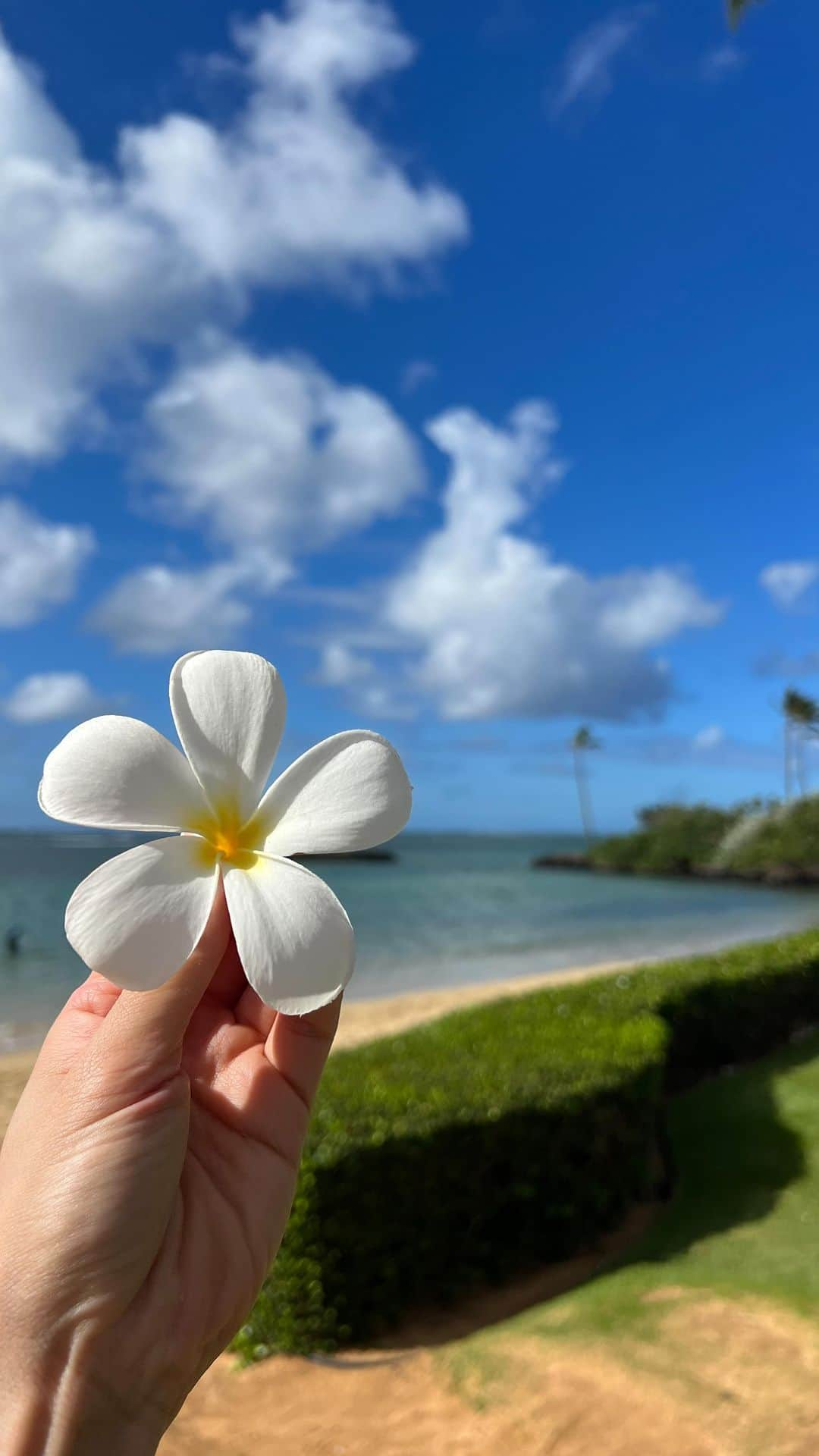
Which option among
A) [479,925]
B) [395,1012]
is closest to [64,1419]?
[395,1012]

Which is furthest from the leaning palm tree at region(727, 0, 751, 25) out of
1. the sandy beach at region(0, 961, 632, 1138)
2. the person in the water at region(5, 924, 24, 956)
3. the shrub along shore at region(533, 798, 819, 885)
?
the shrub along shore at region(533, 798, 819, 885)

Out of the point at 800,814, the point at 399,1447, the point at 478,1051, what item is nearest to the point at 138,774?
the point at 399,1447

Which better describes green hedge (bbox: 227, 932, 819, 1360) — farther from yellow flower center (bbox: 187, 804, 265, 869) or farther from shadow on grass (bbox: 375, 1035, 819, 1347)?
yellow flower center (bbox: 187, 804, 265, 869)

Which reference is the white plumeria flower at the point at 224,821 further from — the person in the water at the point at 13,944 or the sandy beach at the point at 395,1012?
the person in the water at the point at 13,944

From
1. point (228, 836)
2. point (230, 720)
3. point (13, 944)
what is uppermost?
point (230, 720)

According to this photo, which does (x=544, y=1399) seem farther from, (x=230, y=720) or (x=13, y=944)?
(x=13, y=944)

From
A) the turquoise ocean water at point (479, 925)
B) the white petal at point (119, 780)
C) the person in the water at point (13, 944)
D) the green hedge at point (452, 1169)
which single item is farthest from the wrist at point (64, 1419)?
the person in the water at point (13, 944)
